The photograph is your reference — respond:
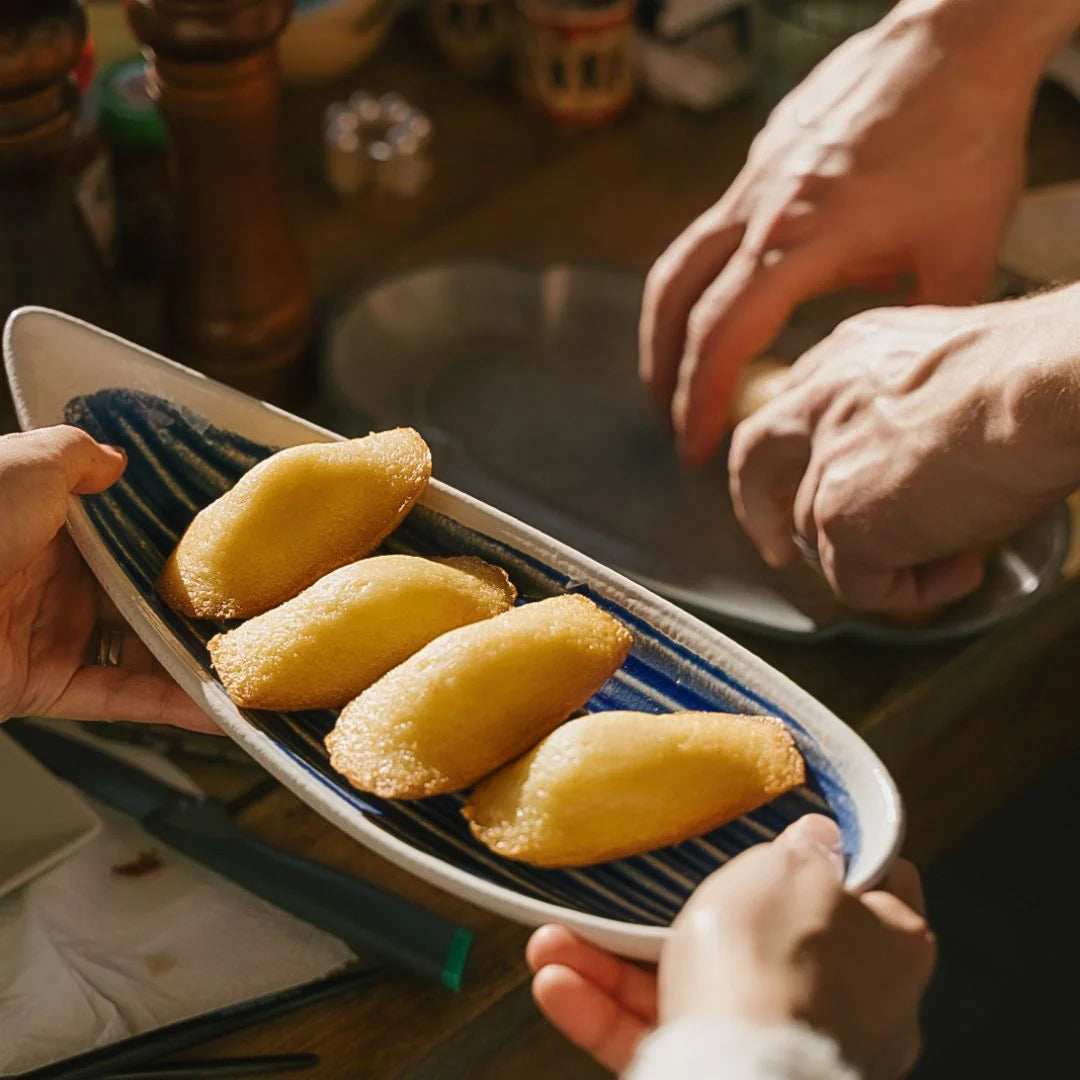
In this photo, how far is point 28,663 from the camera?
2.15 ft

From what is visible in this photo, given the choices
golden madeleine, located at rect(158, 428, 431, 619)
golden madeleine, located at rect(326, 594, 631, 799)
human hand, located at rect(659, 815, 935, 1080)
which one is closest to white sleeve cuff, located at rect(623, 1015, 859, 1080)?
human hand, located at rect(659, 815, 935, 1080)

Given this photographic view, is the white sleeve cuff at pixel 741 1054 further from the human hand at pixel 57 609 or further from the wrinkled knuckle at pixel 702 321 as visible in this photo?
the wrinkled knuckle at pixel 702 321

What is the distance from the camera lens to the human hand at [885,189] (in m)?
0.84

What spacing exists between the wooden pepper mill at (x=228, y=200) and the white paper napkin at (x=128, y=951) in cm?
33

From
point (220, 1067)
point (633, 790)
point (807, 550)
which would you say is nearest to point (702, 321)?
point (807, 550)

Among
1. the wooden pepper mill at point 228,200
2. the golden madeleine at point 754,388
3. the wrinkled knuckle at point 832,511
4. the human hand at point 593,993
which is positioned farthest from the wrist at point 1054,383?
the wooden pepper mill at point 228,200

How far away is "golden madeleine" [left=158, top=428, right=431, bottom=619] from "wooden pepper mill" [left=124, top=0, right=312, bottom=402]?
257 mm

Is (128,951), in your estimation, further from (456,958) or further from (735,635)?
(735,635)

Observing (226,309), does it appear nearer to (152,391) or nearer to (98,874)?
(152,391)

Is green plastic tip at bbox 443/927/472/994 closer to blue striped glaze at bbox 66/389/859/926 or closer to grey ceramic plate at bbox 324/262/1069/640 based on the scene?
blue striped glaze at bbox 66/389/859/926

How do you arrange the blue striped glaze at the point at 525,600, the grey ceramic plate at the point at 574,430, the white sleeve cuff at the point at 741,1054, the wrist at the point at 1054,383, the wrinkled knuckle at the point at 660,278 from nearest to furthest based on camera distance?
the white sleeve cuff at the point at 741,1054 < the blue striped glaze at the point at 525,600 < the wrist at the point at 1054,383 < the grey ceramic plate at the point at 574,430 < the wrinkled knuckle at the point at 660,278

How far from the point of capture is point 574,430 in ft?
3.00

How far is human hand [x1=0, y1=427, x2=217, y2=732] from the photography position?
597 mm

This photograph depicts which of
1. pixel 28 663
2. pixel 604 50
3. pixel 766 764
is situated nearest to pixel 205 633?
pixel 28 663
